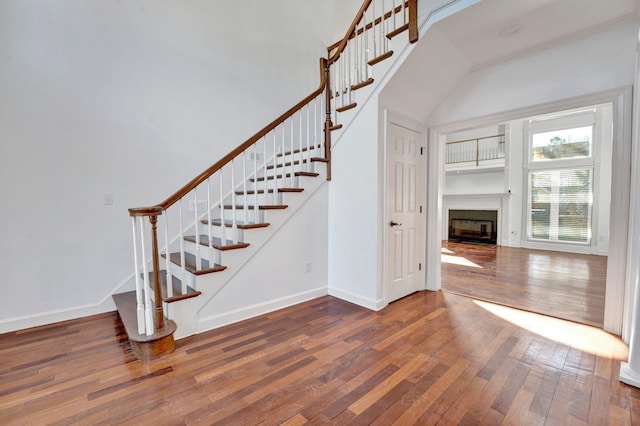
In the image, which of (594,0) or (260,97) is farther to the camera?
(260,97)

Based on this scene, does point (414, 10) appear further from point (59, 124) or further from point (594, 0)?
point (59, 124)

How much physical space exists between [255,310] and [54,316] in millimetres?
1947

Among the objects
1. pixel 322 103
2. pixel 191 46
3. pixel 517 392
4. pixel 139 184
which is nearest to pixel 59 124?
pixel 139 184

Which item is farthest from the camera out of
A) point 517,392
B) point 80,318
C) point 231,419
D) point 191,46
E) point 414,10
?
point 191,46

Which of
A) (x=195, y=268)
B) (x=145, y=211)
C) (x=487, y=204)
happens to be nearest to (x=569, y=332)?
(x=195, y=268)

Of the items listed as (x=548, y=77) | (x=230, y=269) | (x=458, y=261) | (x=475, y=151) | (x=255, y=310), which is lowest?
(x=458, y=261)

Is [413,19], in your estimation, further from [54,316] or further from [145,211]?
[54,316]

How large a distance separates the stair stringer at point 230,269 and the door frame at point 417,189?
0.86 m

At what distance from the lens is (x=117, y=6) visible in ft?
9.70

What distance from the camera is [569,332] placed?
251cm

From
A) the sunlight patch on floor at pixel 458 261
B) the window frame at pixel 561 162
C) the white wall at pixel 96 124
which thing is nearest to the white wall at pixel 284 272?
the white wall at pixel 96 124

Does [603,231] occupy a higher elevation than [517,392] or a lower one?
higher

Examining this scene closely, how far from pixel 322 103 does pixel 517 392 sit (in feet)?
11.2

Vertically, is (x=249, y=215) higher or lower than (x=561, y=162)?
lower
